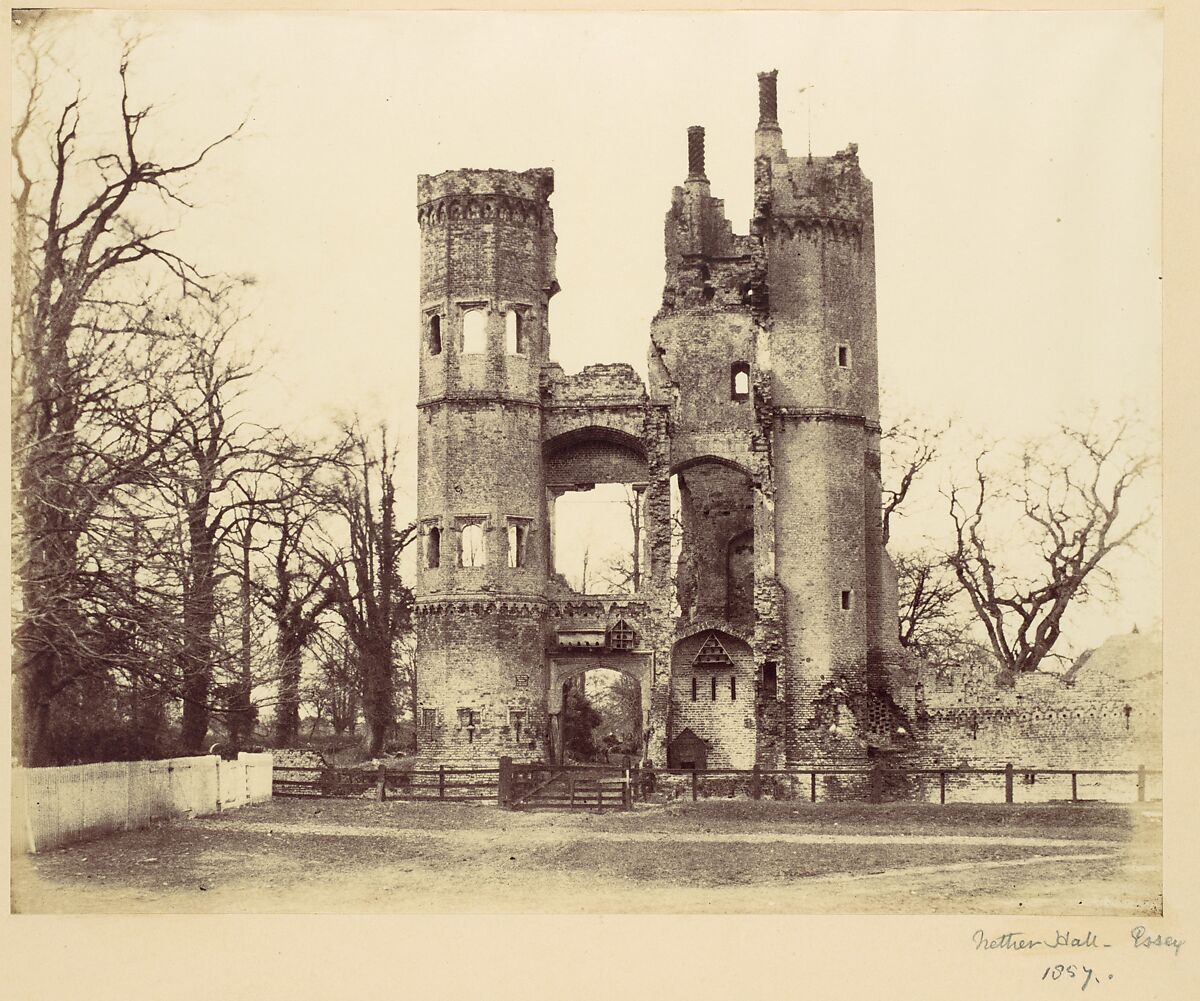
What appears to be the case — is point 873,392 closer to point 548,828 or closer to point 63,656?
point 548,828

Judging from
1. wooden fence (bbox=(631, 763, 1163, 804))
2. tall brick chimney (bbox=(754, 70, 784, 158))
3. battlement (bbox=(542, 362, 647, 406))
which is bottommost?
wooden fence (bbox=(631, 763, 1163, 804))

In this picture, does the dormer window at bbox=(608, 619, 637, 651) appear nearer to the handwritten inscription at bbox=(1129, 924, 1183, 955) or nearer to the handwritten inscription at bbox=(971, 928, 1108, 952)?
the handwritten inscription at bbox=(971, 928, 1108, 952)

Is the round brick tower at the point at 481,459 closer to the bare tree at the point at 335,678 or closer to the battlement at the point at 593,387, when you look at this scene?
the battlement at the point at 593,387

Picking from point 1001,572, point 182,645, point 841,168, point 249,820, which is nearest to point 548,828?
point 249,820

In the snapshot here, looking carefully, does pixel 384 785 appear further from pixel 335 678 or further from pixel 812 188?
pixel 812 188

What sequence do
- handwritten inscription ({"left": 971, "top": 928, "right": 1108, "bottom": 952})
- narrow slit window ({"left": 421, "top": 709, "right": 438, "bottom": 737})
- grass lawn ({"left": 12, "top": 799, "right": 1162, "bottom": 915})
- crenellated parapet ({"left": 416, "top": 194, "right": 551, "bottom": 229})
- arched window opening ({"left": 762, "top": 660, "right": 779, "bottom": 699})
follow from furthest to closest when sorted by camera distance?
1. crenellated parapet ({"left": 416, "top": 194, "right": 551, "bottom": 229})
2. arched window opening ({"left": 762, "top": 660, "right": 779, "bottom": 699})
3. narrow slit window ({"left": 421, "top": 709, "right": 438, "bottom": 737})
4. grass lawn ({"left": 12, "top": 799, "right": 1162, "bottom": 915})
5. handwritten inscription ({"left": 971, "top": 928, "right": 1108, "bottom": 952})

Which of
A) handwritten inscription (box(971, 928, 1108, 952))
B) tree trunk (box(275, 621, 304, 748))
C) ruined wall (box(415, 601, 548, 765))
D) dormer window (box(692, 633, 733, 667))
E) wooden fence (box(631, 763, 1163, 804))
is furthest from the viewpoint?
dormer window (box(692, 633, 733, 667))

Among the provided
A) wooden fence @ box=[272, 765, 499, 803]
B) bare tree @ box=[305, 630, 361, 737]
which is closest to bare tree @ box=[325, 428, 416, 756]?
bare tree @ box=[305, 630, 361, 737]
